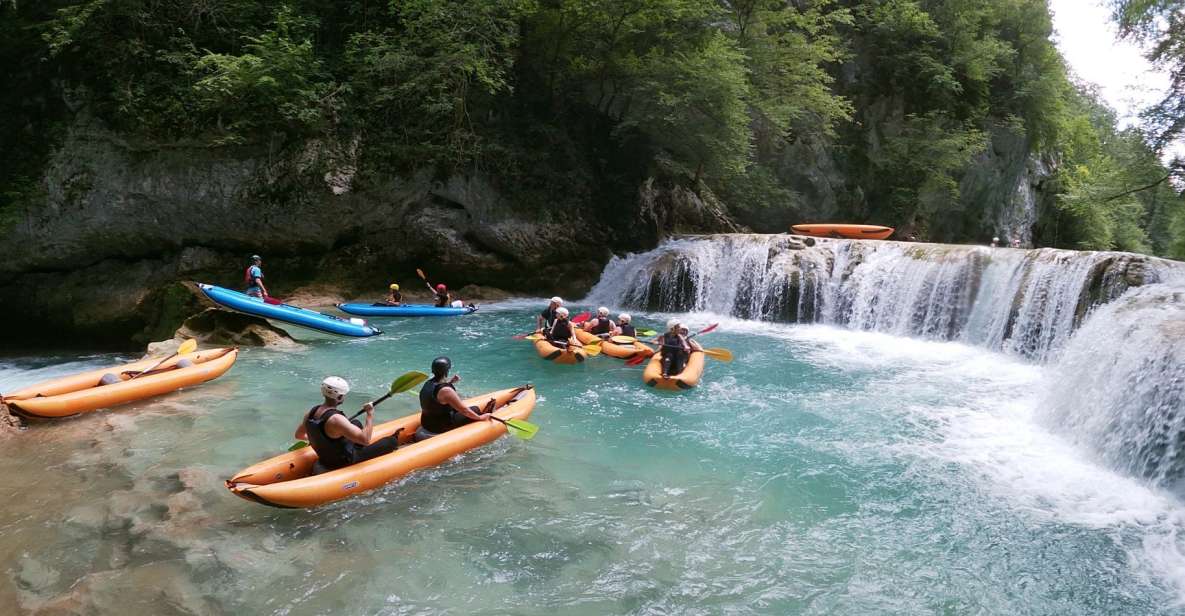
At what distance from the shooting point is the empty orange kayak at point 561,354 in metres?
8.91


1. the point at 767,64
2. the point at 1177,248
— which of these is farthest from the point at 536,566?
the point at 1177,248

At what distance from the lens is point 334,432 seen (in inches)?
177

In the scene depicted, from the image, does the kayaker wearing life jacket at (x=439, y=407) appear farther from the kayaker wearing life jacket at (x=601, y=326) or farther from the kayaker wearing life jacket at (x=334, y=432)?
the kayaker wearing life jacket at (x=601, y=326)

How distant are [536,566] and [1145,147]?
39.2 feet

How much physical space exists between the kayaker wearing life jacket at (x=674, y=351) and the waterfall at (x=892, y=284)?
5407 mm

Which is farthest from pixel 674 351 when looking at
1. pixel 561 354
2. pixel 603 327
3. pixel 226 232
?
pixel 226 232

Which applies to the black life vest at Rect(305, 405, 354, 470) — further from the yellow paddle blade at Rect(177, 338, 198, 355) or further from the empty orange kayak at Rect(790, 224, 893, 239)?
the empty orange kayak at Rect(790, 224, 893, 239)

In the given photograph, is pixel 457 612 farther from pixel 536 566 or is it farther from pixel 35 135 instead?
pixel 35 135

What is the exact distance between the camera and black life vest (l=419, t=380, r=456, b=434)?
5430mm

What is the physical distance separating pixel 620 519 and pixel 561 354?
4619mm

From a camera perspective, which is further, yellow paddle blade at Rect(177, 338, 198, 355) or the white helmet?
yellow paddle blade at Rect(177, 338, 198, 355)

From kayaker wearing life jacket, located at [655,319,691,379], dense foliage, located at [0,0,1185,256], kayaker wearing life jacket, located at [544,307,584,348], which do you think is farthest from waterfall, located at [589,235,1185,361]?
kayaker wearing life jacket, located at [544,307,584,348]

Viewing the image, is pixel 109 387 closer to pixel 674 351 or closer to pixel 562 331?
pixel 562 331

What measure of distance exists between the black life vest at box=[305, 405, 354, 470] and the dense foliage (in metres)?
9.45
